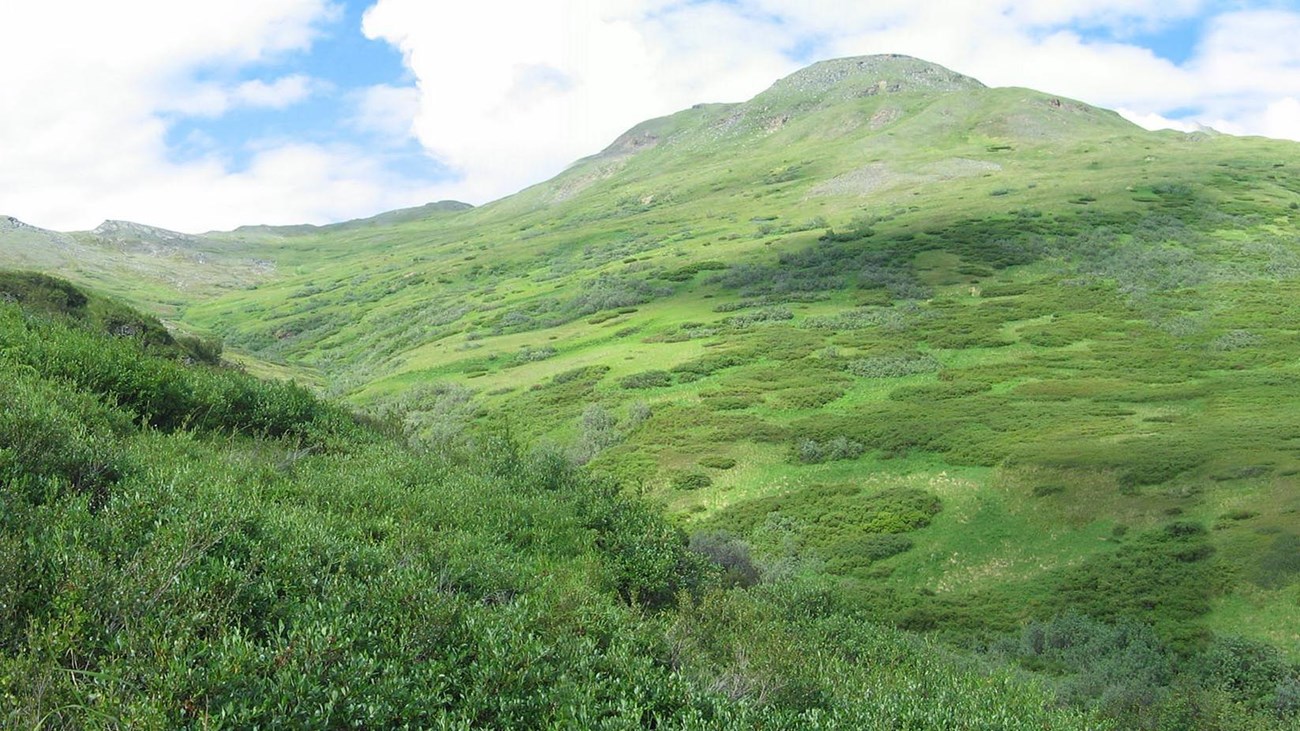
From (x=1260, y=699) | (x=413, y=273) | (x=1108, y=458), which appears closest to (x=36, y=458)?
(x=1260, y=699)

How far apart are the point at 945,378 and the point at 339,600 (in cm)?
4978

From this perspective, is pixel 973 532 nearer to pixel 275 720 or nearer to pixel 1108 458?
pixel 1108 458

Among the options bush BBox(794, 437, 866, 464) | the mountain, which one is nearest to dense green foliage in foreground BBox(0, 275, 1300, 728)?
the mountain

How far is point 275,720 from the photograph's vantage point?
16.9ft

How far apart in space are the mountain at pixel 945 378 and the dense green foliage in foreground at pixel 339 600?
320 inches

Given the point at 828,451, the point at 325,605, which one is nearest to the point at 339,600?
the point at 325,605

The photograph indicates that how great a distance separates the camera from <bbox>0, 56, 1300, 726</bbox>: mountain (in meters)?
26.9

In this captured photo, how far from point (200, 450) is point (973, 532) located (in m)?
29.1

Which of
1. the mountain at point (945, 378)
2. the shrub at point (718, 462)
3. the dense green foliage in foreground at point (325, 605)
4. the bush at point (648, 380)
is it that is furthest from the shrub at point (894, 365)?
the dense green foliage in foreground at point (325, 605)

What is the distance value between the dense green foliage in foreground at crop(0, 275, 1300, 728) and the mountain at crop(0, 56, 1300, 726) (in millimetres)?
8126

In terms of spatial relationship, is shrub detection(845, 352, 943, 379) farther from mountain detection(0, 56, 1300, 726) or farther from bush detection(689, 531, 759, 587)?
bush detection(689, 531, 759, 587)

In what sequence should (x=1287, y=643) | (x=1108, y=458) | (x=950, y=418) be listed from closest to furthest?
1. (x=1287, y=643)
2. (x=1108, y=458)
3. (x=950, y=418)

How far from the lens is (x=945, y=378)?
50344mm

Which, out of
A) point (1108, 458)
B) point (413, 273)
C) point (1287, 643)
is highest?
point (413, 273)
